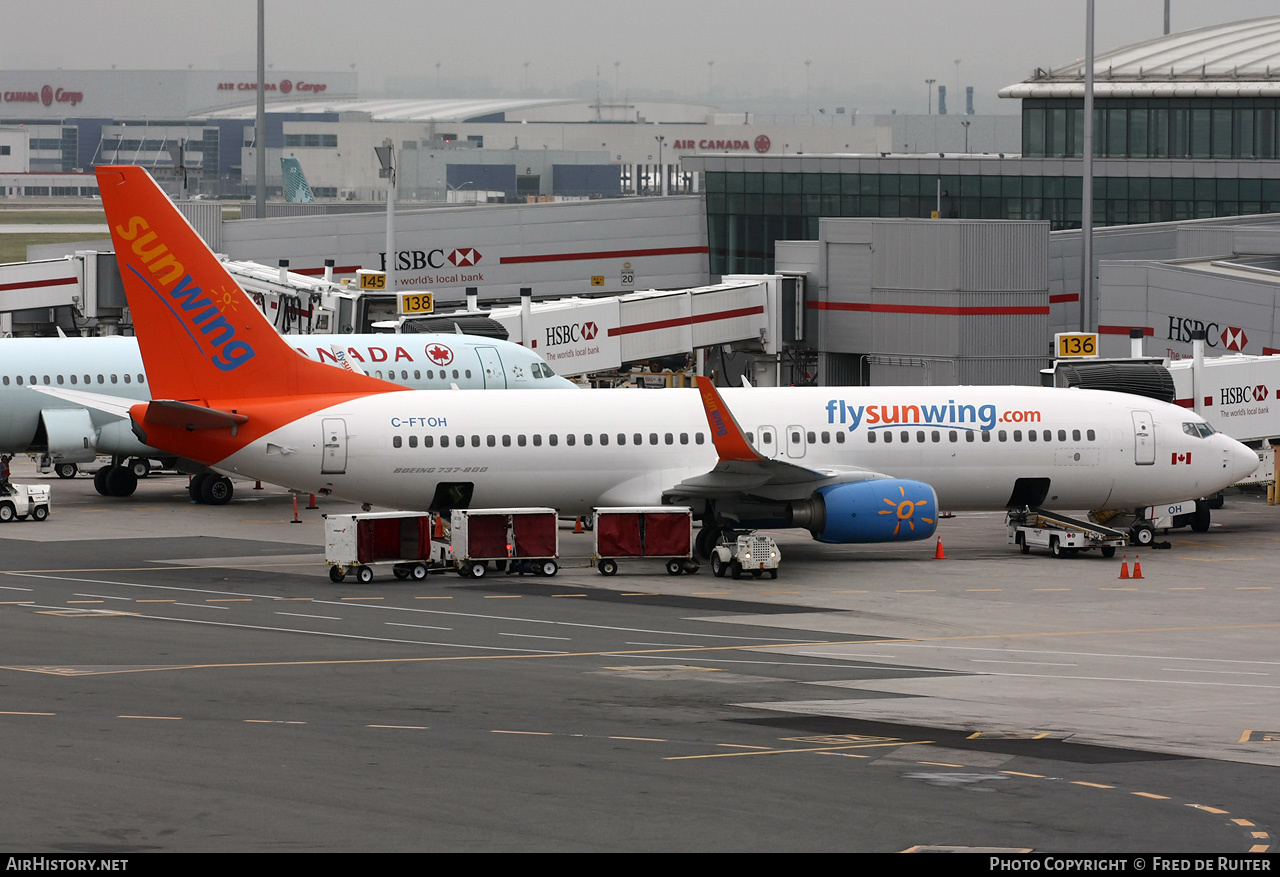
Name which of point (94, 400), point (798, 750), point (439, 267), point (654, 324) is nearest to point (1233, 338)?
point (654, 324)

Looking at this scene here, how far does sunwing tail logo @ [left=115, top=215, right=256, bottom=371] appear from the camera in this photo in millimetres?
41938

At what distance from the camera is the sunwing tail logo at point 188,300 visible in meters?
41.9

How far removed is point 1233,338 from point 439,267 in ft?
144

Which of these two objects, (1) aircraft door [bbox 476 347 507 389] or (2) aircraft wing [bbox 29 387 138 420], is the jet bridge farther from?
(2) aircraft wing [bbox 29 387 138 420]

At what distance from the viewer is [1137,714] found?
84.5 ft

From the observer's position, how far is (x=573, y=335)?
65.1 metres

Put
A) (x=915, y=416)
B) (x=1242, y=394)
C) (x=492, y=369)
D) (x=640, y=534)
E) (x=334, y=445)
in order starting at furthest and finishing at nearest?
(x=492, y=369)
(x=1242, y=394)
(x=915, y=416)
(x=334, y=445)
(x=640, y=534)

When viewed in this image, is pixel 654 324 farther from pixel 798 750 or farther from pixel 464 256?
pixel 798 750

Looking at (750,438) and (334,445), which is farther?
(750,438)

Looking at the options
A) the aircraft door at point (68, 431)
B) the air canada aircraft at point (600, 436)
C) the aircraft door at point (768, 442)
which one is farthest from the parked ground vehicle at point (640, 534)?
the aircraft door at point (68, 431)

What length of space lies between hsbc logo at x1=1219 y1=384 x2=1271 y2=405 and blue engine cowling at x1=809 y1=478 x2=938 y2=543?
51.4 ft

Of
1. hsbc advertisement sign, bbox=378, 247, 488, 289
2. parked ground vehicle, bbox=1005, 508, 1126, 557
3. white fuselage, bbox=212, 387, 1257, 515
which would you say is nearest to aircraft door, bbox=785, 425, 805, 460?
white fuselage, bbox=212, 387, 1257, 515
